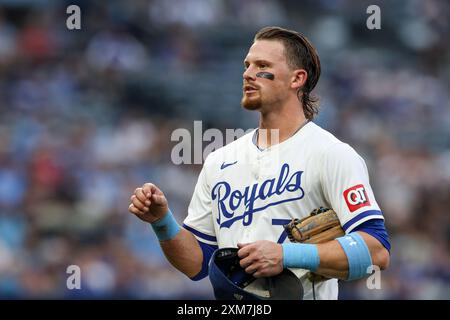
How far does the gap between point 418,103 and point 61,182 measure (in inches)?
175

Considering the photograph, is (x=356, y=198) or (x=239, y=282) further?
(x=239, y=282)

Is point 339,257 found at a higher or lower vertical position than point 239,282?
higher

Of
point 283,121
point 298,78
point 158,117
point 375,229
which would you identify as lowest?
point 375,229

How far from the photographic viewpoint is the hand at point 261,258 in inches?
139

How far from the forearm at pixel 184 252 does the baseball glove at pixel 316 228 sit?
0.53 m

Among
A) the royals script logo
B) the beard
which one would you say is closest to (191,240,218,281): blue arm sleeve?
the royals script logo

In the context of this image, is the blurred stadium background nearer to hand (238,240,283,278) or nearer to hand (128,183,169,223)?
hand (128,183,169,223)

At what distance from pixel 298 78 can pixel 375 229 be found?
805mm

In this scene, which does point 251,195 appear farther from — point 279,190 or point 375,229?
point 375,229

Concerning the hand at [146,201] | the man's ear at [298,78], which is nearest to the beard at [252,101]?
the man's ear at [298,78]

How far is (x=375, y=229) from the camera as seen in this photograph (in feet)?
12.0

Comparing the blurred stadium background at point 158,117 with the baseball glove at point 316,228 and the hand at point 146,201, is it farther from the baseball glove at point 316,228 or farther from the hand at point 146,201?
the baseball glove at point 316,228

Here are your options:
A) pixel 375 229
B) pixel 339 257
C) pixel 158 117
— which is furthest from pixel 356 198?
pixel 158 117

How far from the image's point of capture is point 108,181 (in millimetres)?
8680
